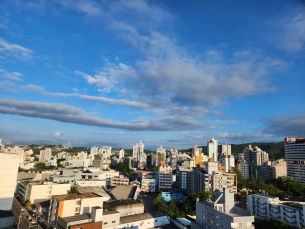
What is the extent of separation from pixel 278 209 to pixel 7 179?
101 ft

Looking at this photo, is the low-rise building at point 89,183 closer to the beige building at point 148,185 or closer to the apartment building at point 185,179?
the beige building at point 148,185

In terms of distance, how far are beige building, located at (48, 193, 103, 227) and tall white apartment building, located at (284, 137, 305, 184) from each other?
4738cm

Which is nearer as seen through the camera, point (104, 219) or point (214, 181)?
point (104, 219)

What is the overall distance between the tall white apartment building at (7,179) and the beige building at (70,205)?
469cm

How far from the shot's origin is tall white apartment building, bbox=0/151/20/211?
20391mm

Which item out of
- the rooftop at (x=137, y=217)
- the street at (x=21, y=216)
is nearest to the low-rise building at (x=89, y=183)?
the street at (x=21, y=216)

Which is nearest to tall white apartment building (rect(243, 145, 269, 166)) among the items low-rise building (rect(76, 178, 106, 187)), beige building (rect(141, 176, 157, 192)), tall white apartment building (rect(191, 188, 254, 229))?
beige building (rect(141, 176, 157, 192))

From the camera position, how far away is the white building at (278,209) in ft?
65.1

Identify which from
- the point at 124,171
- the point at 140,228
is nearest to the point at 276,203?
the point at 140,228

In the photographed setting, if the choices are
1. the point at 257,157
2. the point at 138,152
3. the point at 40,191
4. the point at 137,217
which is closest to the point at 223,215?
the point at 137,217

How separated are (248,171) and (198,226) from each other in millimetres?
46240

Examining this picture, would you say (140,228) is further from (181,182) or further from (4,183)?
(181,182)

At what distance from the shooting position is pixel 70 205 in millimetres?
19844

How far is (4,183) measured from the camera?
67.6 feet
